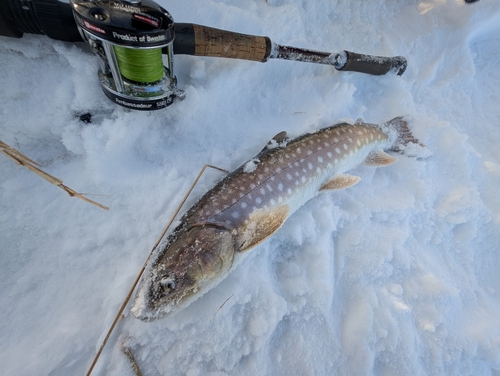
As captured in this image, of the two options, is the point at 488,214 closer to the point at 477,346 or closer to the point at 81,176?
the point at 477,346

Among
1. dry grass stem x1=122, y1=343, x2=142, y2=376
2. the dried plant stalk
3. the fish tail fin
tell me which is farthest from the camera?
the fish tail fin

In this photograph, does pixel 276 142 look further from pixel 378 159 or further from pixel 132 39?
pixel 132 39

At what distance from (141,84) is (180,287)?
1091 mm

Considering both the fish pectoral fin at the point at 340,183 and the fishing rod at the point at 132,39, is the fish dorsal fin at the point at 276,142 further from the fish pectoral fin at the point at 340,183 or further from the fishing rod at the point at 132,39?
the fishing rod at the point at 132,39

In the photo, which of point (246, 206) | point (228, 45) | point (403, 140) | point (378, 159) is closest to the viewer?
point (246, 206)

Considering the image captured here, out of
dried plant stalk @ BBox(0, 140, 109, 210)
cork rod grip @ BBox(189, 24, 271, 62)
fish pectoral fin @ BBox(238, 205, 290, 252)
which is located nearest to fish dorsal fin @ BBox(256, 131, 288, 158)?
fish pectoral fin @ BBox(238, 205, 290, 252)

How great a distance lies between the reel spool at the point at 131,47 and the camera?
118 cm

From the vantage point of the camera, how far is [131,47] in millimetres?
1221

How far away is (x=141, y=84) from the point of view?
1482 millimetres

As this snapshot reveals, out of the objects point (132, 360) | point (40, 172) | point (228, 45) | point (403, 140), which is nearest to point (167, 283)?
point (132, 360)

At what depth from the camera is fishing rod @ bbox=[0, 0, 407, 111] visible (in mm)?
1188

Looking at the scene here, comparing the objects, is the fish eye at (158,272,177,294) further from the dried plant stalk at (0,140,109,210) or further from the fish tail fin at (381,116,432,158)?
the fish tail fin at (381,116,432,158)

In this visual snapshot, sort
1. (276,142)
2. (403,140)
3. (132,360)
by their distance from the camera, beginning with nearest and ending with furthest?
(132,360), (276,142), (403,140)

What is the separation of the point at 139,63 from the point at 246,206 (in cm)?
93
